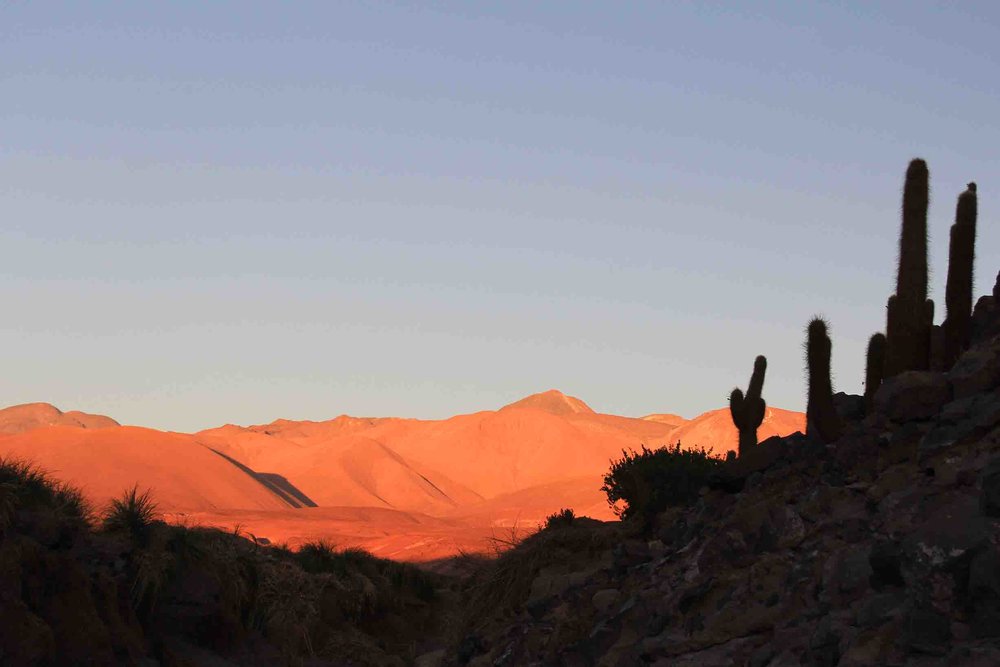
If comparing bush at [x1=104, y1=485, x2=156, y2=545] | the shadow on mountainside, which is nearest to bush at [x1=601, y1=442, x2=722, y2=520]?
bush at [x1=104, y1=485, x2=156, y2=545]

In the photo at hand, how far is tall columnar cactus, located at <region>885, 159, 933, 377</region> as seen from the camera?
13859 millimetres

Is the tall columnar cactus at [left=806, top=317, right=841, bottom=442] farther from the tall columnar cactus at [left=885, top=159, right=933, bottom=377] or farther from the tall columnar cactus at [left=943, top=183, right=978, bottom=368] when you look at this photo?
the tall columnar cactus at [left=943, top=183, right=978, bottom=368]

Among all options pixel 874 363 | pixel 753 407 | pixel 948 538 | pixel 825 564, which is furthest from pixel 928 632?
pixel 753 407

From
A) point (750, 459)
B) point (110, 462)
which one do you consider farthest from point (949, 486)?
point (110, 462)

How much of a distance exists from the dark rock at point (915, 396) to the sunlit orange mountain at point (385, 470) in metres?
32.1

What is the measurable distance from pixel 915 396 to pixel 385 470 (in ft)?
360

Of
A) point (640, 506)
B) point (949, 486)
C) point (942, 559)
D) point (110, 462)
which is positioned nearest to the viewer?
point (942, 559)

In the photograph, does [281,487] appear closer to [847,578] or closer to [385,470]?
[385,470]

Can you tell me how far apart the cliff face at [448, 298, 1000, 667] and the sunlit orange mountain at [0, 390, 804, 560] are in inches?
1164

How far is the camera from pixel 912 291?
13.9 meters

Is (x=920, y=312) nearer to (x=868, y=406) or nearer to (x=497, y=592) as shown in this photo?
(x=868, y=406)

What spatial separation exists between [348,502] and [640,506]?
94.9 meters

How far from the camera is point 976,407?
429 inches

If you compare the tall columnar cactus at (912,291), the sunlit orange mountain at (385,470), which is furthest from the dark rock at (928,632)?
the sunlit orange mountain at (385,470)
